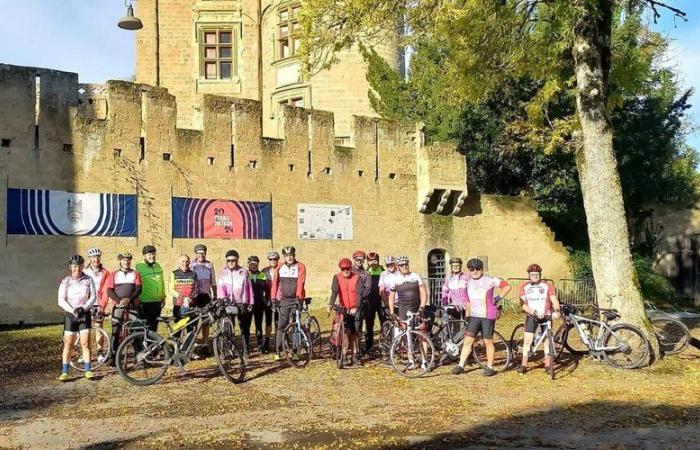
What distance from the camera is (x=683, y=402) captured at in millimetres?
8969

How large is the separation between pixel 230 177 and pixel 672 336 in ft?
38.0

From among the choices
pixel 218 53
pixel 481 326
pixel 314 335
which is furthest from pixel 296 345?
pixel 218 53

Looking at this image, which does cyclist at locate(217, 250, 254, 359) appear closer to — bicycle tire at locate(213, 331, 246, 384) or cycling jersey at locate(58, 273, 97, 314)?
bicycle tire at locate(213, 331, 246, 384)

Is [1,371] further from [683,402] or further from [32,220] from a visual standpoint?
[683,402]

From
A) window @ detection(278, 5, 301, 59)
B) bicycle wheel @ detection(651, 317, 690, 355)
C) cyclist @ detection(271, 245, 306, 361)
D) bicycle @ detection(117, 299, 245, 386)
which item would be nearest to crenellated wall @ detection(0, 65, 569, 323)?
window @ detection(278, 5, 301, 59)

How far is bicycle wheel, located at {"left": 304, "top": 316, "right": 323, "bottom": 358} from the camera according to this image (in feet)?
39.7

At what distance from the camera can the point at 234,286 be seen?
12.0 meters

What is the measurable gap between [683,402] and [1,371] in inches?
384

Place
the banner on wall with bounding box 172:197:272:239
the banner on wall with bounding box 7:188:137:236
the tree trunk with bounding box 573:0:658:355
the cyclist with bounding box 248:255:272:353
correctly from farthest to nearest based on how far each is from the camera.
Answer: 1. the banner on wall with bounding box 172:197:272:239
2. the banner on wall with bounding box 7:188:137:236
3. the cyclist with bounding box 248:255:272:353
4. the tree trunk with bounding box 573:0:658:355

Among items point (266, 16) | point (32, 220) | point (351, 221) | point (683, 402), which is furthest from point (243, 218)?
point (683, 402)

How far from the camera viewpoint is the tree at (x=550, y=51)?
39.0 ft

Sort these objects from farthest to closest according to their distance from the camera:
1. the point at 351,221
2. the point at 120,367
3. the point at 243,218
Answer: the point at 351,221 < the point at 243,218 < the point at 120,367

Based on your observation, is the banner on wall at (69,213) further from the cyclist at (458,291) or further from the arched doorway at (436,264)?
the arched doorway at (436,264)

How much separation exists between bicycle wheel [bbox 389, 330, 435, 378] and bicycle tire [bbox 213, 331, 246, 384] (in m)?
2.19
